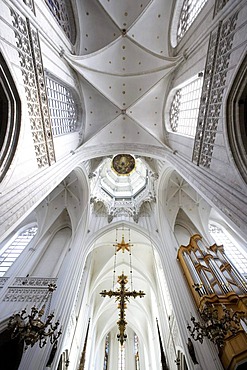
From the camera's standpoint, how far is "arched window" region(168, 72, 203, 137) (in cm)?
908

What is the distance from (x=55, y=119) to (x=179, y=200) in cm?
1030

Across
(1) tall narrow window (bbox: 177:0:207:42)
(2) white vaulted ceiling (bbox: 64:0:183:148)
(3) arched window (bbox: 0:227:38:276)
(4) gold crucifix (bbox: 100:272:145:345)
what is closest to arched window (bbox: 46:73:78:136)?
(2) white vaulted ceiling (bbox: 64:0:183:148)

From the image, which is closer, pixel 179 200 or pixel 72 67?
pixel 72 67

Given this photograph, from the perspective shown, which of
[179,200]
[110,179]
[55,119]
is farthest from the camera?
[110,179]

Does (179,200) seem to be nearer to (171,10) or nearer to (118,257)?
(118,257)

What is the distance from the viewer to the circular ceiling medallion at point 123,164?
18656 millimetres

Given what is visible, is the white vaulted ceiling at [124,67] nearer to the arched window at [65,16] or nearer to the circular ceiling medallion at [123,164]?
the arched window at [65,16]

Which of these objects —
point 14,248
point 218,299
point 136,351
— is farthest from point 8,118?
point 136,351

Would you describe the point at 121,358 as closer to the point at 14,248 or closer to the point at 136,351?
the point at 136,351

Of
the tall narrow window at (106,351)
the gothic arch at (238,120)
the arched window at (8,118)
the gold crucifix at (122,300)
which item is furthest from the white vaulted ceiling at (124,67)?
the tall narrow window at (106,351)

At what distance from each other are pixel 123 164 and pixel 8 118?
13393 mm

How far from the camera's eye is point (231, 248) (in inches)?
477

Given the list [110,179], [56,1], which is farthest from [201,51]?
[110,179]

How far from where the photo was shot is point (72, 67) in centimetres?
1075
